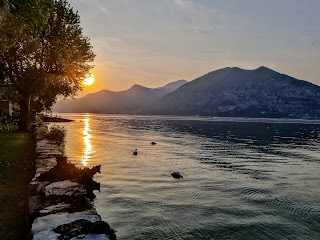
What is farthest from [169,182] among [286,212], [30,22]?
[30,22]

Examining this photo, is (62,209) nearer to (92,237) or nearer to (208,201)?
(92,237)

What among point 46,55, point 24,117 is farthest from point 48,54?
point 24,117

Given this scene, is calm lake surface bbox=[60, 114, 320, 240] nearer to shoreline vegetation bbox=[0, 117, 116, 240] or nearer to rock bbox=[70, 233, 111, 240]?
shoreline vegetation bbox=[0, 117, 116, 240]

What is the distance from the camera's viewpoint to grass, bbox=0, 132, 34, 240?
1170 centimetres

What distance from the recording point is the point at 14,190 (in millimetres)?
16094

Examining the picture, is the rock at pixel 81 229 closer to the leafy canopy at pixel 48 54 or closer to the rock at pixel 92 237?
the rock at pixel 92 237

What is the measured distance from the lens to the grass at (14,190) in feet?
38.4

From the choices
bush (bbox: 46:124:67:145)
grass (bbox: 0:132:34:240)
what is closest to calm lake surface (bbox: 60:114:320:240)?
grass (bbox: 0:132:34:240)

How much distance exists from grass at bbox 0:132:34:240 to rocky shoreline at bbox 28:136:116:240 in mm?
874

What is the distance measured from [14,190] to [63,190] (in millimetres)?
4374

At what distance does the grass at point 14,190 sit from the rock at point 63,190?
1404mm

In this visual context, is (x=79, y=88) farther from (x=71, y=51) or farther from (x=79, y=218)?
(x=79, y=218)

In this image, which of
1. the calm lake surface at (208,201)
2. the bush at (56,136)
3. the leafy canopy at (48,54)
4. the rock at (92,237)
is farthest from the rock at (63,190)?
the leafy canopy at (48,54)

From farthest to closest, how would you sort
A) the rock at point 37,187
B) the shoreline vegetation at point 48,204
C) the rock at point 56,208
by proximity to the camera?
the rock at point 37,187 < the rock at point 56,208 < the shoreline vegetation at point 48,204
